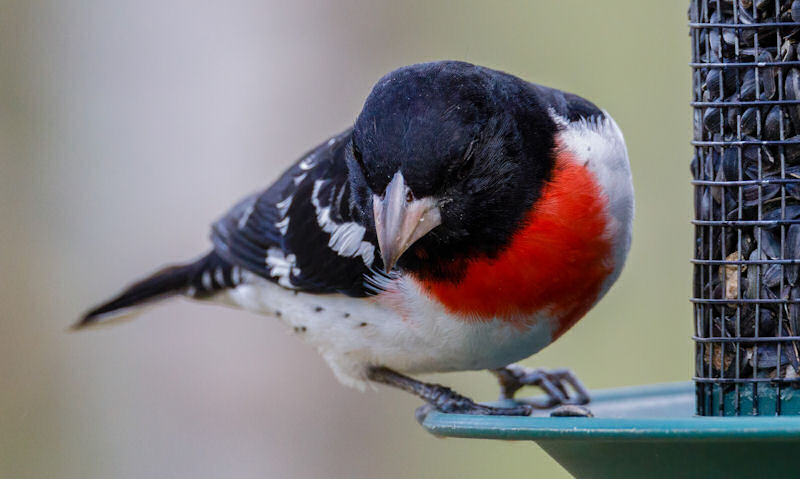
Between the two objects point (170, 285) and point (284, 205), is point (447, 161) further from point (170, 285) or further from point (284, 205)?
point (170, 285)

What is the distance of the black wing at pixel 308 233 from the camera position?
4516 mm

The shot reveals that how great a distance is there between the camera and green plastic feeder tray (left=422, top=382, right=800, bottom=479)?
9.30ft

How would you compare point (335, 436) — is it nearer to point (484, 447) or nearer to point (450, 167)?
point (484, 447)

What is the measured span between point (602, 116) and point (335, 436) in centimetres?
417

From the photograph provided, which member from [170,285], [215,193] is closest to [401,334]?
[170,285]

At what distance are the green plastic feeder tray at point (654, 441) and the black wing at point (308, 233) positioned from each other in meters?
0.98

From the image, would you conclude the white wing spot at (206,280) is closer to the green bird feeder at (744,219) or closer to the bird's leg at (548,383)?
the bird's leg at (548,383)

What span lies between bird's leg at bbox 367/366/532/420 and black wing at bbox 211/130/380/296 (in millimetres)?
472

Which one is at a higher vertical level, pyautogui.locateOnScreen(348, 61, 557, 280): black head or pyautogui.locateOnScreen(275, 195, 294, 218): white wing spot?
pyautogui.locateOnScreen(348, 61, 557, 280): black head

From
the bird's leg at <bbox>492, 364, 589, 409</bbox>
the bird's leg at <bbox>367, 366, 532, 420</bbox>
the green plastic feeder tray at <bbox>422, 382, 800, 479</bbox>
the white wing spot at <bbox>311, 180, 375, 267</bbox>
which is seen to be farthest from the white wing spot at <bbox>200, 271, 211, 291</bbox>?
the green plastic feeder tray at <bbox>422, 382, 800, 479</bbox>

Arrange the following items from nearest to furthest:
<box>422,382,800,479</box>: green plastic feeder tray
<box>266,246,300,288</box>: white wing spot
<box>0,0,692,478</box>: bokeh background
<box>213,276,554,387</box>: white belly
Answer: <box>422,382,800,479</box>: green plastic feeder tray → <box>213,276,554,387</box>: white belly → <box>266,246,300,288</box>: white wing spot → <box>0,0,692,478</box>: bokeh background

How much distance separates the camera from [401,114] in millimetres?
3564

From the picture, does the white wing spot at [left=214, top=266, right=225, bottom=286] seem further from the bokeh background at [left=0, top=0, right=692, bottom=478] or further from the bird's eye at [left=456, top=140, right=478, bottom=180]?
the bird's eye at [left=456, top=140, right=478, bottom=180]

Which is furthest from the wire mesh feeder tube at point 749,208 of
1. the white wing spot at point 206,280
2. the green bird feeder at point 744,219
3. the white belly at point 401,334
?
the white wing spot at point 206,280
